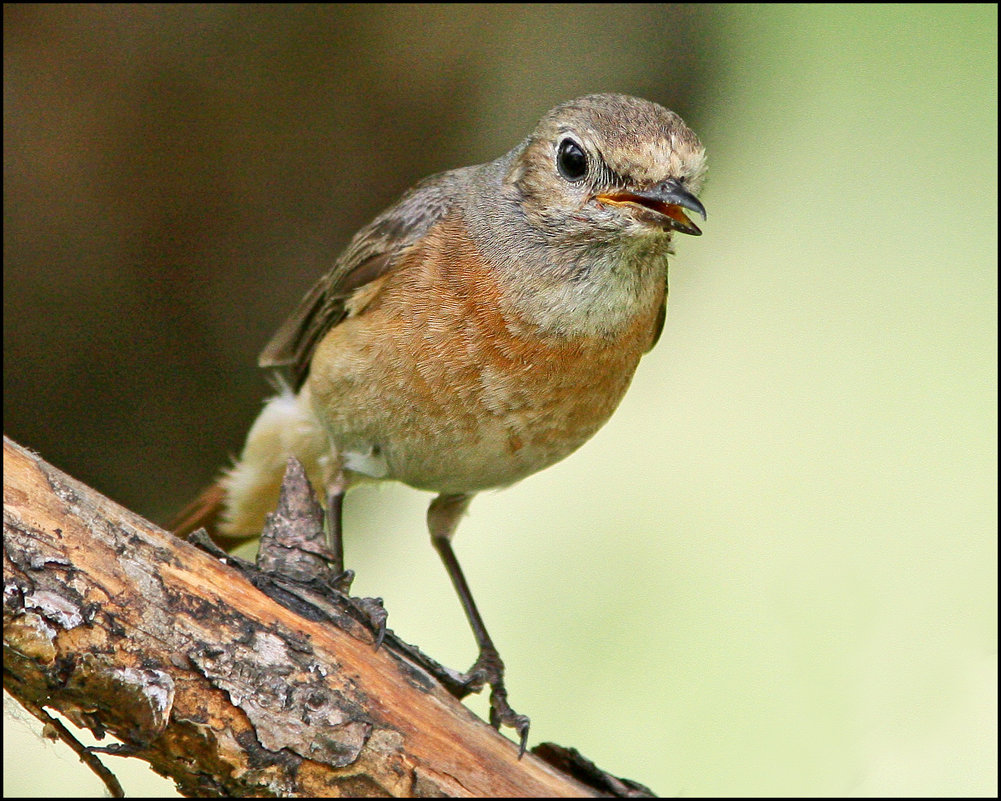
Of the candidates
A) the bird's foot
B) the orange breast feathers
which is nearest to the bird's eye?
the orange breast feathers

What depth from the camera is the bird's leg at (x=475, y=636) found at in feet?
12.6

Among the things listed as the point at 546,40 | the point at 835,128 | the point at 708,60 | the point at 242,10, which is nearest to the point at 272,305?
the point at 242,10

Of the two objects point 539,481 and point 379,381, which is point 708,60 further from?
point 379,381

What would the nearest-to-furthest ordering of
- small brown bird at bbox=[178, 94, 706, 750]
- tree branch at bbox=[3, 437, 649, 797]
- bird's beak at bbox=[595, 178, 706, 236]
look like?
tree branch at bbox=[3, 437, 649, 797] < bird's beak at bbox=[595, 178, 706, 236] < small brown bird at bbox=[178, 94, 706, 750]

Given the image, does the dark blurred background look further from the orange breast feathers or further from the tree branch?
the tree branch

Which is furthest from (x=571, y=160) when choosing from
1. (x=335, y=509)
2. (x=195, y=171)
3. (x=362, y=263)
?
(x=195, y=171)

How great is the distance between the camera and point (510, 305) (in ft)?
11.9

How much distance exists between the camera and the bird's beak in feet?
10.3

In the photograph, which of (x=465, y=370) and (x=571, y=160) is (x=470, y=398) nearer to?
(x=465, y=370)

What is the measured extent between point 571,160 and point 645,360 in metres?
3.24

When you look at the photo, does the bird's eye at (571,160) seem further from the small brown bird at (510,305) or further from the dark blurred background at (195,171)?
the dark blurred background at (195,171)

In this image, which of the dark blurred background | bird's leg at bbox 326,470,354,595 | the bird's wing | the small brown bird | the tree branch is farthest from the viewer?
the dark blurred background

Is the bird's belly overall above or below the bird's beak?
below

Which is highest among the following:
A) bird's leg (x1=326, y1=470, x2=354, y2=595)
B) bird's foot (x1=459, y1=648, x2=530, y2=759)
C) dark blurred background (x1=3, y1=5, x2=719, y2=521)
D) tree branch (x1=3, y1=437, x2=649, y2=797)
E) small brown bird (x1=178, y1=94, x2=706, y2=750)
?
dark blurred background (x1=3, y1=5, x2=719, y2=521)
